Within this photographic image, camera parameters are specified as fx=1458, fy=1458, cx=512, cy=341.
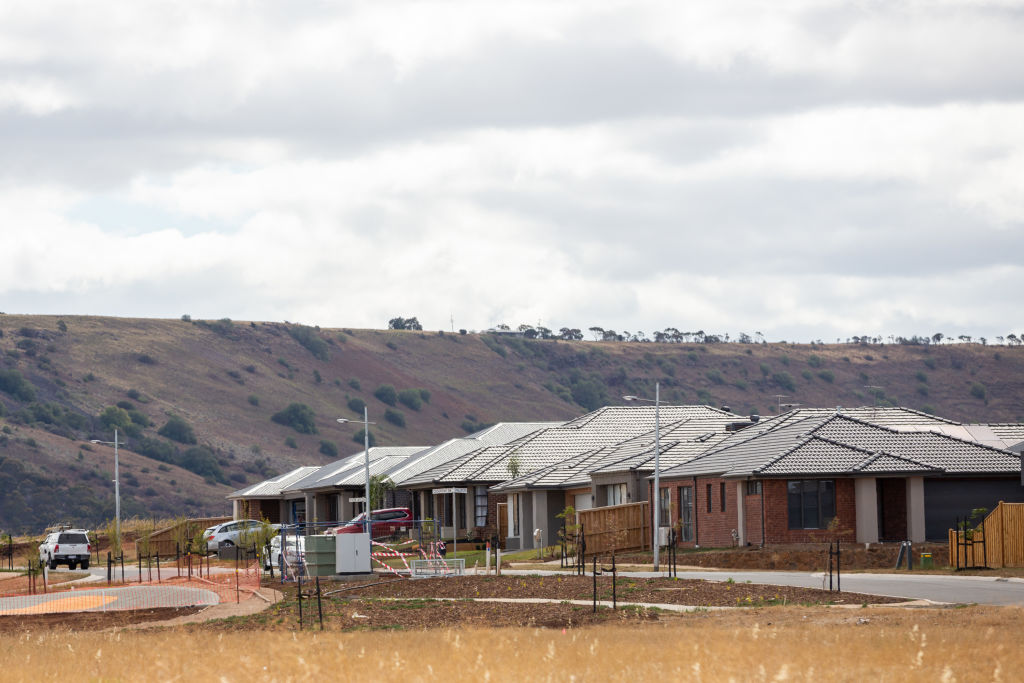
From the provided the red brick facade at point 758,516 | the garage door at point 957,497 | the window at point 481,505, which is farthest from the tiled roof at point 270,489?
the garage door at point 957,497

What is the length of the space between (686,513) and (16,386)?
4313 inches

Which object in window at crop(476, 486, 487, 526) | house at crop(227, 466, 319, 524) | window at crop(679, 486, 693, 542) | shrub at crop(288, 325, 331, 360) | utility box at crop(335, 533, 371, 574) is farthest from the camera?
shrub at crop(288, 325, 331, 360)

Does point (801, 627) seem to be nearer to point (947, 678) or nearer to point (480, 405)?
point (947, 678)

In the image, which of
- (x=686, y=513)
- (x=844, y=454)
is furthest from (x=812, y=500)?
(x=686, y=513)

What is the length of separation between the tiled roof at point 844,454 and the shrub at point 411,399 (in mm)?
121036

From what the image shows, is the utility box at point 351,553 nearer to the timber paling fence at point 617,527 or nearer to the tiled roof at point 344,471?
the timber paling fence at point 617,527

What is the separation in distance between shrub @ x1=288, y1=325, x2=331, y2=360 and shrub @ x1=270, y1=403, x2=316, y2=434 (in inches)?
936

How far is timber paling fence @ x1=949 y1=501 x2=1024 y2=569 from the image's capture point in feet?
144

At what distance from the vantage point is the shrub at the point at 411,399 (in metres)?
179

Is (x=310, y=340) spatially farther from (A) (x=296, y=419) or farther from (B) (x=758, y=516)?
(B) (x=758, y=516)

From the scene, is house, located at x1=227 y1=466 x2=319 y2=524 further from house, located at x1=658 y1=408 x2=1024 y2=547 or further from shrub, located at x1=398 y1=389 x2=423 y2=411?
shrub, located at x1=398 y1=389 x2=423 y2=411

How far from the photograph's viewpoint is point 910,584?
119ft

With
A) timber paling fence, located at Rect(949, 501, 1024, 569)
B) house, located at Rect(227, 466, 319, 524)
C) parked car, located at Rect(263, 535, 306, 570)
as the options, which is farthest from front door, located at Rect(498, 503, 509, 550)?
timber paling fence, located at Rect(949, 501, 1024, 569)

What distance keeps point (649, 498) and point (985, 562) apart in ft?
60.4
